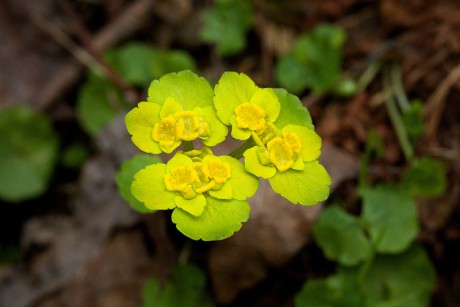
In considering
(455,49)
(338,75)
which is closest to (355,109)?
(338,75)

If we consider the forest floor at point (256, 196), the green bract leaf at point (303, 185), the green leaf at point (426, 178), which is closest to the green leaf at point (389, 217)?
the green leaf at point (426, 178)

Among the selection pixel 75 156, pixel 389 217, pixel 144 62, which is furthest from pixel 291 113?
pixel 75 156

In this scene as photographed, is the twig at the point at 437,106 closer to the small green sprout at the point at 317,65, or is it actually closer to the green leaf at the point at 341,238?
the small green sprout at the point at 317,65

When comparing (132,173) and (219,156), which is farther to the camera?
(132,173)

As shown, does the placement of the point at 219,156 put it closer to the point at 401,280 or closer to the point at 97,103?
the point at 401,280

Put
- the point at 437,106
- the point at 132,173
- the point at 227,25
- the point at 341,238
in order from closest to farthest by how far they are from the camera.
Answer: the point at 132,173 < the point at 341,238 < the point at 437,106 < the point at 227,25

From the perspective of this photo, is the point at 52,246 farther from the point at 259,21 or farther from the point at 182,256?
the point at 259,21
